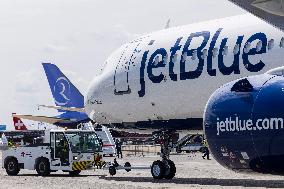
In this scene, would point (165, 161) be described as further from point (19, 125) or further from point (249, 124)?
point (19, 125)

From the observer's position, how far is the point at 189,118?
20.1 m

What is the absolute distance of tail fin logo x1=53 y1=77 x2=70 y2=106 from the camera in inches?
2854

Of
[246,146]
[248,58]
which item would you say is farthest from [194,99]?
[246,146]

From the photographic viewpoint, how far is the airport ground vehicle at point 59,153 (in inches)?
1022

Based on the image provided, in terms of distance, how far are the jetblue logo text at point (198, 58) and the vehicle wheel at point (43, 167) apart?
7375mm

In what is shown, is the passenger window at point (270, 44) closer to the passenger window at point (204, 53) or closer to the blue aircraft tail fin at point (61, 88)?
the passenger window at point (204, 53)

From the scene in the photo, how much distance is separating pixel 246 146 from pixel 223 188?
817cm

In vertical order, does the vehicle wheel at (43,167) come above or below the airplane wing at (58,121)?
below

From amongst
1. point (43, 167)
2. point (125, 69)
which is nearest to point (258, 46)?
point (125, 69)

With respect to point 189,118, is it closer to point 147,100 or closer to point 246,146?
point 147,100

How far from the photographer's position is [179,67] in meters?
19.7

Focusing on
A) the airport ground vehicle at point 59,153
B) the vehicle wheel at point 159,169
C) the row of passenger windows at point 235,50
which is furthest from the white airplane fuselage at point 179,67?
the airport ground vehicle at point 59,153

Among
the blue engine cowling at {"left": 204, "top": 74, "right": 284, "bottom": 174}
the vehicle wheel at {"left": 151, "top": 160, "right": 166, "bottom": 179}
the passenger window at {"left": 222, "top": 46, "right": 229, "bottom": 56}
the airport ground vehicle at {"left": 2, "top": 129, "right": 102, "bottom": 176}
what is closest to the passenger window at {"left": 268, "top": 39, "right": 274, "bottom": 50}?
Answer: the passenger window at {"left": 222, "top": 46, "right": 229, "bottom": 56}

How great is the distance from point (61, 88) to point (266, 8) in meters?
64.6
